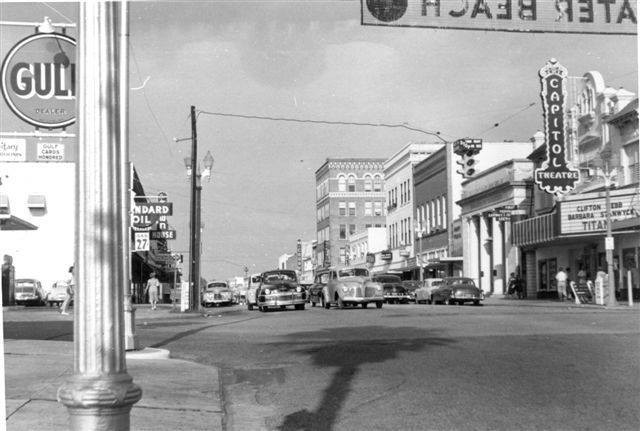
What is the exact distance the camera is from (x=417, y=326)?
61.0 ft

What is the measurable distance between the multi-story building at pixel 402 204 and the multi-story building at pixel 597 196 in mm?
29943

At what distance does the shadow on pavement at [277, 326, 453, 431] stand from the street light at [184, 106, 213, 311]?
15381 mm

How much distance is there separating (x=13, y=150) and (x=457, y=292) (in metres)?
36.2

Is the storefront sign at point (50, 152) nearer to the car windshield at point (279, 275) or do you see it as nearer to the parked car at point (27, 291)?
the car windshield at point (279, 275)

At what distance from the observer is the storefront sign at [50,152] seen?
594 cm

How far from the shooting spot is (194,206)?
32562 mm

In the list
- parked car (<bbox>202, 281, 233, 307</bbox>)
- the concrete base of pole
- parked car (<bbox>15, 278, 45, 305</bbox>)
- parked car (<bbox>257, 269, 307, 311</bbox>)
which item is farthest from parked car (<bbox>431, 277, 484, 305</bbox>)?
the concrete base of pole

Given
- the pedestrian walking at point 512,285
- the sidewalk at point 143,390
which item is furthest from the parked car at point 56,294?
the sidewalk at point 143,390

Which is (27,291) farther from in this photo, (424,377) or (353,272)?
(424,377)

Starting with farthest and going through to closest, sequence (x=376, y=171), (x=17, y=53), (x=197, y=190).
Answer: (x=376, y=171) → (x=197, y=190) → (x=17, y=53)

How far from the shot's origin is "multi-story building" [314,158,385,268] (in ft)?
382

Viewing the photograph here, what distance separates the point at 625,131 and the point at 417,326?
23.5m

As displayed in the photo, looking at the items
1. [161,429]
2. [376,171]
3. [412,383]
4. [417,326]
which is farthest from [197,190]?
[376,171]

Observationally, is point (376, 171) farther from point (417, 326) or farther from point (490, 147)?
point (417, 326)
